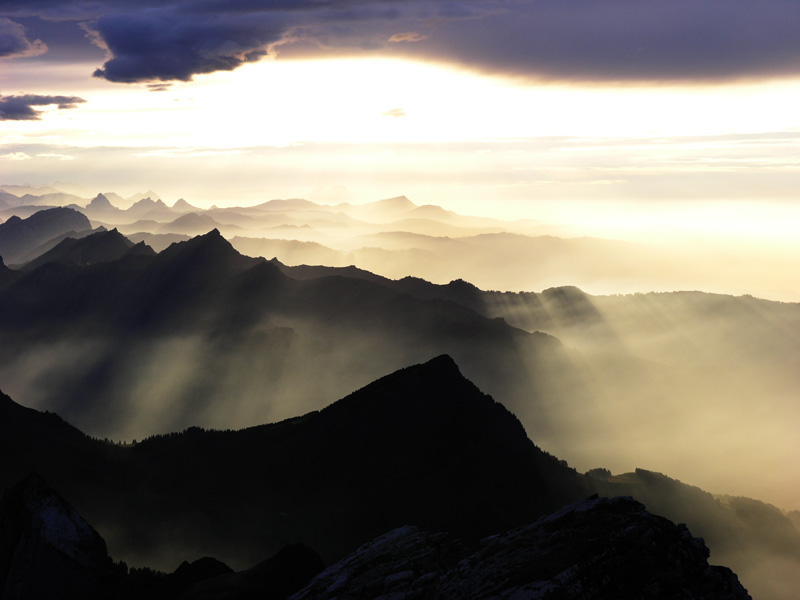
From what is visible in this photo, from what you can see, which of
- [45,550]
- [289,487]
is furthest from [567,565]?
[289,487]

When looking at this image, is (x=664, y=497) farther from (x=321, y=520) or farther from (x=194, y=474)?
(x=194, y=474)

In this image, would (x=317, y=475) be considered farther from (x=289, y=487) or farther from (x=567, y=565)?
(x=567, y=565)

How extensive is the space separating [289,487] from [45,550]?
69.9 metres

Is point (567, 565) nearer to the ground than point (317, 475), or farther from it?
farther from it

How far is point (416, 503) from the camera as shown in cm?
14150

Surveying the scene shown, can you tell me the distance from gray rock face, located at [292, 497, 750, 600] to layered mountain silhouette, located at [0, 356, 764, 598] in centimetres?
340

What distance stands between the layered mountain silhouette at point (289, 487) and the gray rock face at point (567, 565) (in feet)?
11.2

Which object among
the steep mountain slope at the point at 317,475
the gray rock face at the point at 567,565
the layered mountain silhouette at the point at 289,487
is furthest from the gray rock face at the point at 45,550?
the steep mountain slope at the point at 317,475

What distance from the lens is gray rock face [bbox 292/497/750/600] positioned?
5519 centimetres

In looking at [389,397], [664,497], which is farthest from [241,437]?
[664,497]

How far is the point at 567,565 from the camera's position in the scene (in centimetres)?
→ 5688

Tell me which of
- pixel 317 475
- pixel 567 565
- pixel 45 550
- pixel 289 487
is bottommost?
pixel 289 487

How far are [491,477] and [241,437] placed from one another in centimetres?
6345

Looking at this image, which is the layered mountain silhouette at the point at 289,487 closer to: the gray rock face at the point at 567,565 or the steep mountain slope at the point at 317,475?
the steep mountain slope at the point at 317,475
